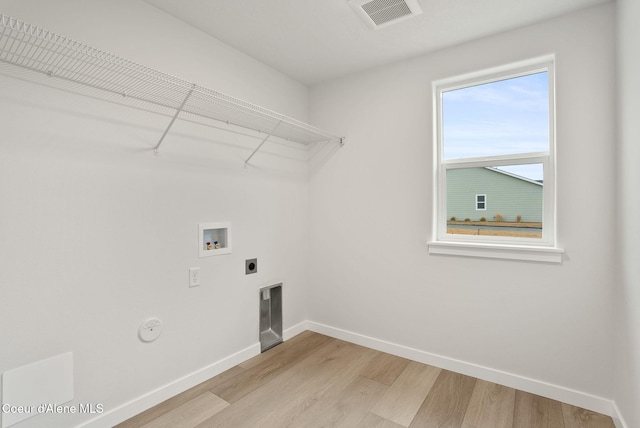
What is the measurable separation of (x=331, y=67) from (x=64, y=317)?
2464 millimetres

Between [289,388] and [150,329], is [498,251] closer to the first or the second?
[289,388]

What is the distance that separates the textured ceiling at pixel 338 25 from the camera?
1818mm

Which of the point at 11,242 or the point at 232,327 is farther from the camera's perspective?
the point at 232,327

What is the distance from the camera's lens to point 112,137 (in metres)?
1.67

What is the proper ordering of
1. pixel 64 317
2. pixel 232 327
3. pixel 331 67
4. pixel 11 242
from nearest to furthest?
pixel 11 242 → pixel 64 317 → pixel 232 327 → pixel 331 67

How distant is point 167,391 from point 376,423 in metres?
1.26

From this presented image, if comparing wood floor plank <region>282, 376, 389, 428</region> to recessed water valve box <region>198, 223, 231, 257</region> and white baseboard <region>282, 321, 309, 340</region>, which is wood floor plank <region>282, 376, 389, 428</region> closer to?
white baseboard <region>282, 321, 309, 340</region>

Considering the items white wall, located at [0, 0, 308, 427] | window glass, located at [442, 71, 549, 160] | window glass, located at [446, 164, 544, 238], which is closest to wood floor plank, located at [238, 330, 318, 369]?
white wall, located at [0, 0, 308, 427]

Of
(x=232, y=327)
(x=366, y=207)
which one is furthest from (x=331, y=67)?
(x=232, y=327)

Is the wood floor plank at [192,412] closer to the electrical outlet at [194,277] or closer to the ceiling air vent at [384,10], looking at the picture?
the electrical outlet at [194,277]

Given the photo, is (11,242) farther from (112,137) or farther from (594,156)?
(594,156)

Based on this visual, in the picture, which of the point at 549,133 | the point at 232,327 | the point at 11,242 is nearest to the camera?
the point at 11,242

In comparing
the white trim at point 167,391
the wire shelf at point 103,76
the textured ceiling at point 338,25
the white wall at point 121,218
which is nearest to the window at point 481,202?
the textured ceiling at point 338,25

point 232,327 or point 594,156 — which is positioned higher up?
point 594,156
